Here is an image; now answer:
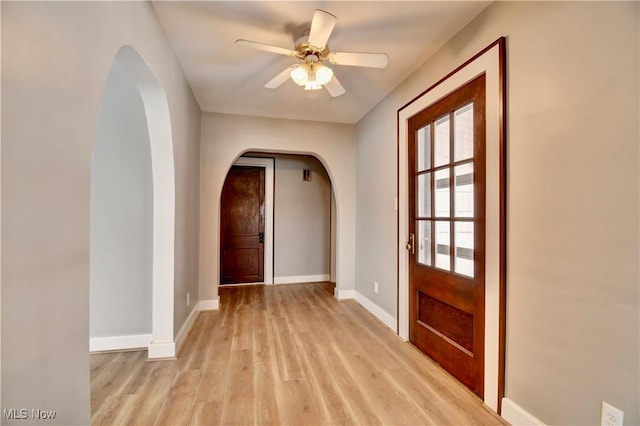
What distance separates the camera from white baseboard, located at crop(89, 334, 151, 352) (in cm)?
246

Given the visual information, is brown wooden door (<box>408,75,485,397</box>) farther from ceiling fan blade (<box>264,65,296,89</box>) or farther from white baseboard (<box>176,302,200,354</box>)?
white baseboard (<box>176,302,200,354</box>)

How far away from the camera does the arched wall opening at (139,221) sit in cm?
228

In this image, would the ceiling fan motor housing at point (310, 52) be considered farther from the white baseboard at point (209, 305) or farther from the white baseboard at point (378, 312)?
the white baseboard at point (209, 305)

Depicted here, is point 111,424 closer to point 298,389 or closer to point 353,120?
point 298,389

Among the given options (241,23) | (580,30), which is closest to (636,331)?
(580,30)

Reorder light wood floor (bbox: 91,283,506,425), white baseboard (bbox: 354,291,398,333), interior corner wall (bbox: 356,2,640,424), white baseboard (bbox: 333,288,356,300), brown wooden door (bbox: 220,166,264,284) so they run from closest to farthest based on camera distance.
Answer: interior corner wall (bbox: 356,2,640,424) < light wood floor (bbox: 91,283,506,425) < white baseboard (bbox: 354,291,398,333) < white baseboard (bbox: 333,288,356,300) < brown wooden door (bbox: 220,166,264,284)

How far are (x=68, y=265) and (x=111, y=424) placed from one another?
3.81 feet

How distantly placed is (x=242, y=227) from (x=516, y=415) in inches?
166

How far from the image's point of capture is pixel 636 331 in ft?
3.65

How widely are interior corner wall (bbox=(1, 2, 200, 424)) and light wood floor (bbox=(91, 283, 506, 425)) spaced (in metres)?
0.75

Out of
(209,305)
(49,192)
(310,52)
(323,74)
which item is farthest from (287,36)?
(209,305)

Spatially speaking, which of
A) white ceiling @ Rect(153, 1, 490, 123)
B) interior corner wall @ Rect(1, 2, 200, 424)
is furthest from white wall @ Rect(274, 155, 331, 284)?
interior corner wall @ Rect(1, 2, 200, 424)

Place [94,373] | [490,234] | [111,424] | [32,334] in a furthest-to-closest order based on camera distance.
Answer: [94,373] → [490,234] → [111,424] → [32,334]

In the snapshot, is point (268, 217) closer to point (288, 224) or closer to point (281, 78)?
point (288, 224)
